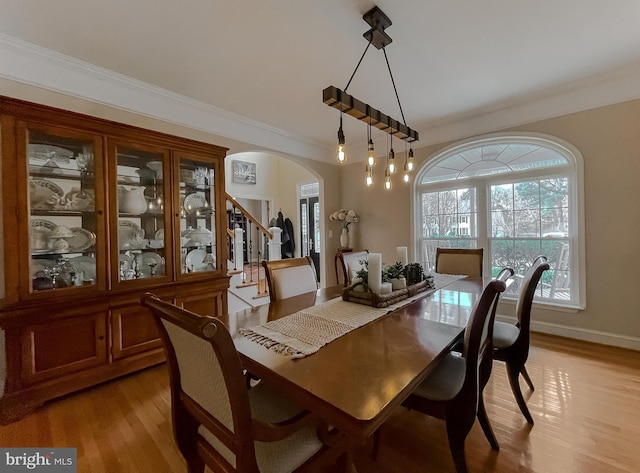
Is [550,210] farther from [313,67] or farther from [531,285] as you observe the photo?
[313,67]

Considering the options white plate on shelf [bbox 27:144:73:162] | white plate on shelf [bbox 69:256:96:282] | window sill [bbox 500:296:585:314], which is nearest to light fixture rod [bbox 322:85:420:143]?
white plate on shelf [bbox 27:144:73:162]

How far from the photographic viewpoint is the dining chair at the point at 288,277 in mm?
2074

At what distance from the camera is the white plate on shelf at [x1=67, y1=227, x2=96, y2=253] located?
6.95ft

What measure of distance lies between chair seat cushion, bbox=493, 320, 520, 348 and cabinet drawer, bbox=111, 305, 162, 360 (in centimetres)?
247

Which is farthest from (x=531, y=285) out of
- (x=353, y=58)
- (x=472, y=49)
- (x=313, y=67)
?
(x=313, y=67)

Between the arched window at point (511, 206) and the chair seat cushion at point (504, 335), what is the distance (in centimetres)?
160

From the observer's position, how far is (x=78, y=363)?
203 centimetres

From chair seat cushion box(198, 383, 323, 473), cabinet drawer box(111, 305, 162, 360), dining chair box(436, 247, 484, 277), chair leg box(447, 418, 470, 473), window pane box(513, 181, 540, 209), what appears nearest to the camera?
chair seat cushion box(198, 383, 323, 473)

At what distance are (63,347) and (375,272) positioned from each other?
2271mm

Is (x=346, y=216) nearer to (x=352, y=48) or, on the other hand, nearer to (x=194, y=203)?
(x=194, y=203)

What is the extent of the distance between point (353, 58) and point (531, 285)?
211 cm

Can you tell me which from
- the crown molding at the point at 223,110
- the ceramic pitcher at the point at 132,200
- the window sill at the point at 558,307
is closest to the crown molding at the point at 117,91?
the crown molding at the point at 223,110

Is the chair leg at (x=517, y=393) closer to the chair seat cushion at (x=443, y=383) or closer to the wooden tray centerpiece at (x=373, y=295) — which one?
the chair seat cushion at (x=443, y=383)

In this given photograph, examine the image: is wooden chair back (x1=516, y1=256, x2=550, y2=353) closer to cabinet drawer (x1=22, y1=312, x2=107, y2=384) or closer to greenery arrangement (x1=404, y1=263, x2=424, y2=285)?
greenery arrangement (x1=404, y1=263, x2=424, y2=285)
